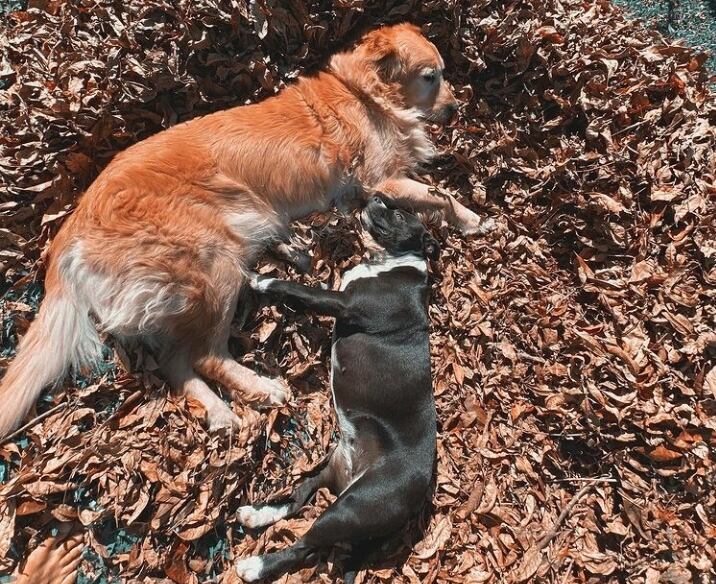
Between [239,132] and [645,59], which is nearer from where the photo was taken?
[239,132]

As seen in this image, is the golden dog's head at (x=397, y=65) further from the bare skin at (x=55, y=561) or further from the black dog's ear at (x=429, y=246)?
the bare skin at (x=55, y=561)

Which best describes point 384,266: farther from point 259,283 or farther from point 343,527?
point 343,527

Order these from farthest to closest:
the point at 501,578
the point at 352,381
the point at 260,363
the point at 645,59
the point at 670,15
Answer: the point at 670,15
the point at 645,59
the point at 260,363
the point at 352,381
the point at 501,578

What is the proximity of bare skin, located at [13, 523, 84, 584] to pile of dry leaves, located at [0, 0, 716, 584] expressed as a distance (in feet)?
0.22

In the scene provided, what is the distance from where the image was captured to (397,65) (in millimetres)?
3580

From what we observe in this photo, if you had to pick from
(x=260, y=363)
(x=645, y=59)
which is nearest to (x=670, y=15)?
(x=645, y=59)

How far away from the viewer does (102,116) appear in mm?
3186

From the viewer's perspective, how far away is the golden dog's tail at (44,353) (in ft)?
9.04

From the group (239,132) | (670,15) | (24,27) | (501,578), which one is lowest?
(501,578)

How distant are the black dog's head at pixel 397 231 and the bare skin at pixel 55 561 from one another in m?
2.57

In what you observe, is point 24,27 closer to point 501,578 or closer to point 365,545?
point 365,545

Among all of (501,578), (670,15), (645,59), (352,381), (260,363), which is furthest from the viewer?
(670,15)

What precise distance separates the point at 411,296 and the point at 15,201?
2607 mm

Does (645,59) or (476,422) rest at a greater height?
(645,59)
